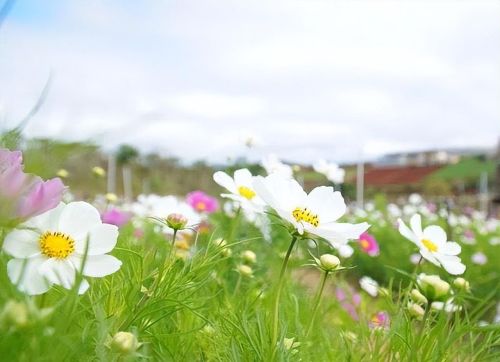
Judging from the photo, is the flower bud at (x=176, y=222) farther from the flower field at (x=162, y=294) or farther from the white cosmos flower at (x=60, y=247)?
the white cosmos flower at (x=60, y=247)

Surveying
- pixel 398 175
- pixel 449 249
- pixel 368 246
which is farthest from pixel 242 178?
pixel 398 175

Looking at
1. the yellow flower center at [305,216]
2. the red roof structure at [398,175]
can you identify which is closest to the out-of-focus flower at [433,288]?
the yellow flower center at [305,216]

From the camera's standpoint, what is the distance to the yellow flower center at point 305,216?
0.48m

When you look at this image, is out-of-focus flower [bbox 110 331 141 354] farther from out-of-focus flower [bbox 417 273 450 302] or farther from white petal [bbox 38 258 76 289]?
out-of-focus flower [bbox 417 273 450 302]

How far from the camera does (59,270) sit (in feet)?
1.14

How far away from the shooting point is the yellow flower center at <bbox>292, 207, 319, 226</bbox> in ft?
1.59

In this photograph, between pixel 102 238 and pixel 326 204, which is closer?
pixel 102 238

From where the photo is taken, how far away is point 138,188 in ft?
56.4

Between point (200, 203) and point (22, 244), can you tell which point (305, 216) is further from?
point (200, 203)

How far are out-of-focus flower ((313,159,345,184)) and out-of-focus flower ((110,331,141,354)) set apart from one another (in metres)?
1.18

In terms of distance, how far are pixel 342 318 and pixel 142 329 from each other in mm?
615

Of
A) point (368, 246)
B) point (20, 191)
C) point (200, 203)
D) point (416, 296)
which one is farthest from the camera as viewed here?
point (200, 203)

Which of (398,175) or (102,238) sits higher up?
(102,238)

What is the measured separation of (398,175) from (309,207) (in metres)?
20.0
